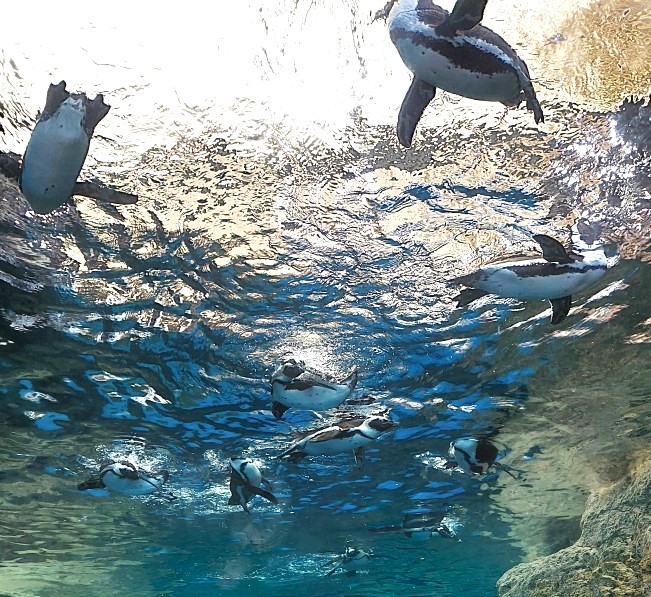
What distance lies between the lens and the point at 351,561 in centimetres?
3003

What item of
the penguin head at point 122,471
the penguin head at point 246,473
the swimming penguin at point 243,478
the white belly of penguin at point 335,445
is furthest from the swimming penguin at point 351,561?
the white belly of penguin at point 335,445

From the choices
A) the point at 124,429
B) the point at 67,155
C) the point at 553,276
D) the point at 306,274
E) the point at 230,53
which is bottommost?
the point at 553,276

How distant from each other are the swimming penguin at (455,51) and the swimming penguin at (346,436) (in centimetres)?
542

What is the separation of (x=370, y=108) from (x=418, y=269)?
3.35 metres

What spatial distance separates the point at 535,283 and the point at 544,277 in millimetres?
82

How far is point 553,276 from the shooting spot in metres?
4.45

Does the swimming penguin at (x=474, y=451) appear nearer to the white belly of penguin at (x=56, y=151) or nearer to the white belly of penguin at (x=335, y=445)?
the white belly of penguin at (x=335, y=445)

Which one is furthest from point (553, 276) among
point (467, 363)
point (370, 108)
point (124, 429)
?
point (124, 429)

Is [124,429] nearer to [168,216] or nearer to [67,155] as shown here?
[168,216]

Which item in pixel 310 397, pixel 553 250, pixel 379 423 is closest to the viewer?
pixel 553 250

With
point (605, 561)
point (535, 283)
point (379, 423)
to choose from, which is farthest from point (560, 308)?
point (605, 561)

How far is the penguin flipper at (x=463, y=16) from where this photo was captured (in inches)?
107

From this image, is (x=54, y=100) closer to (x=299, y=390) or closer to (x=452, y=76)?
(x=452, y=76)

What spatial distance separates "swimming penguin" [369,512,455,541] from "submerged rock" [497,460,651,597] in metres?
7.96
